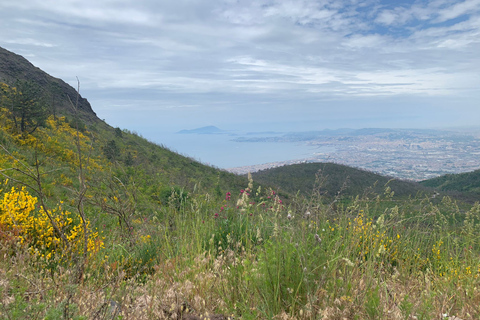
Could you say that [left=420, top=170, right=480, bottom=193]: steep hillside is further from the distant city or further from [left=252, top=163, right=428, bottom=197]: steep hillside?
[left=252, top=163, right=428, bottom=197]: steep hillside

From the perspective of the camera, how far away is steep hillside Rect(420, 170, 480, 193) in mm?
44094

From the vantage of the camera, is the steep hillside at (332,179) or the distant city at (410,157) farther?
the distant city at (410,157)

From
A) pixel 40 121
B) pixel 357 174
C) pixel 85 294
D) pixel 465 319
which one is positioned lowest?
pixel 357 174

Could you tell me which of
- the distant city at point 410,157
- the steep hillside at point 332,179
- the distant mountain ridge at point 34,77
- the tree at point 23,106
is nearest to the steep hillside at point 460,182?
the distant city at point 410,157

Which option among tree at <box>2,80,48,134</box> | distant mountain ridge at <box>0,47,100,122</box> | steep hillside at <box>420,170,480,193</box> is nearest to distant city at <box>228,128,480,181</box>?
steep hillside at <box>420,170,480,193</box>

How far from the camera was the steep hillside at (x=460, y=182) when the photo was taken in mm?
44094

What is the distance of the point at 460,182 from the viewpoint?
155 ft

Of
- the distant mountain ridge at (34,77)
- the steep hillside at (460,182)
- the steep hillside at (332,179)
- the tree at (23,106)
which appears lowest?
the steep hillside at (460,182)

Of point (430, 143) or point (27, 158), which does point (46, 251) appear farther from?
point (430, 143)

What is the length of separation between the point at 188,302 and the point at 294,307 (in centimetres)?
83

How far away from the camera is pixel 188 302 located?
2467mm

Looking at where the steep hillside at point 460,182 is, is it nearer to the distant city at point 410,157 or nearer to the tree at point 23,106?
the distant city at point 410,157

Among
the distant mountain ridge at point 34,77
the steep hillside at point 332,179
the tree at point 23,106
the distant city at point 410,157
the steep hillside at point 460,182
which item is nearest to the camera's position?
the tree at point 23,106

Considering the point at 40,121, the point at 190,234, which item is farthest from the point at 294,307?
the point at 40,121
